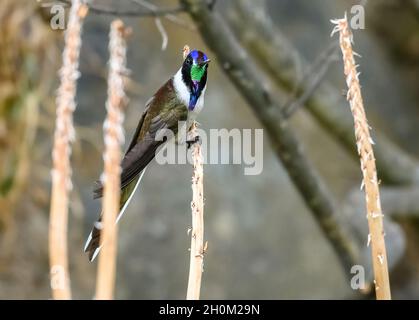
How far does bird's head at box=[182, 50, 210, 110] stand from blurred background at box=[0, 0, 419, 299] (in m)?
1.27

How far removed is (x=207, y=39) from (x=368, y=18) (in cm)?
179

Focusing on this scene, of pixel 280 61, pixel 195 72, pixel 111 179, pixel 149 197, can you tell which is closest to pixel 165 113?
pixel 195 72

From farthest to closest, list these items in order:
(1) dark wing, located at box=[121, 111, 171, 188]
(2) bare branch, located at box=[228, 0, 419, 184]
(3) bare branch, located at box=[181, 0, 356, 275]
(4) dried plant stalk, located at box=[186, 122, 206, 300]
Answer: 1. (2) bare branch, located at box=[228, 0, 419, 184]
2. (3) bare branch, located at box=[181, 0, 356, 275]
3. (1) dark wing, located at box=[121, 111, 171, 188]
4. (4) dried plant stalk, located at box=[186, 122, 206, 300]

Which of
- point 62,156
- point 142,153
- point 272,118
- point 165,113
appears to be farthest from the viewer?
point 272,118

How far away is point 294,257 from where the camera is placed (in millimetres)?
2533

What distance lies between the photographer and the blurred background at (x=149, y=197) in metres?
2.32

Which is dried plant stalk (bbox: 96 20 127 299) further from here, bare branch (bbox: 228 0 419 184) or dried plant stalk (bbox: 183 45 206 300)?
bare branch (bbox: 228 0 419 184)

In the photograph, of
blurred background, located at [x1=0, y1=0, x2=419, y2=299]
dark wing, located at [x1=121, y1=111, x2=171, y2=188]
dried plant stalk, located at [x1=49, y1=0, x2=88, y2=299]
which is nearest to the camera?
dried plant stalk, located at [x1=49, y1=0, x2=88, y2=299]

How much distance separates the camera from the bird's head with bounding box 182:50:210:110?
2.96 ft

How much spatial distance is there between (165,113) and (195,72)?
4.1 inches

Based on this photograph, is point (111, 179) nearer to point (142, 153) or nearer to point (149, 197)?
point (142, 153)

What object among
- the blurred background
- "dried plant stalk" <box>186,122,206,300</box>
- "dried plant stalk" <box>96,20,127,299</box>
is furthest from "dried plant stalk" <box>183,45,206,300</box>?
the blurred background

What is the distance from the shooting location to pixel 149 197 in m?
2.45
